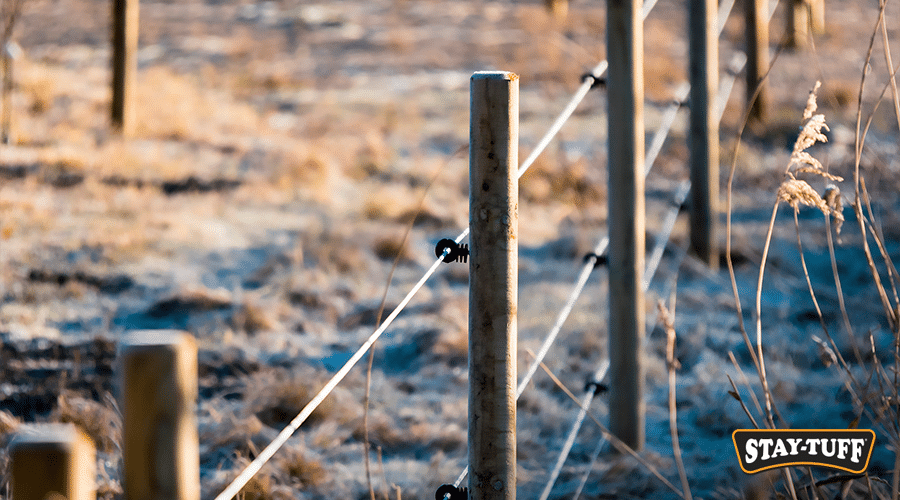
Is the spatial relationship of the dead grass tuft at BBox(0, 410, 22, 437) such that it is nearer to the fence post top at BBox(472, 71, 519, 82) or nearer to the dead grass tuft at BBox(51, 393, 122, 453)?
the dead grass tuft at BBox(51, 393, 122, 453)

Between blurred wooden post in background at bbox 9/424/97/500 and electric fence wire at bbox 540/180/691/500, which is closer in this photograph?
blurred wooden post in background at bbox 9/424/97/500

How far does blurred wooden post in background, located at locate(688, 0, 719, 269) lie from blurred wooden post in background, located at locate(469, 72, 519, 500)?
8.07 ft

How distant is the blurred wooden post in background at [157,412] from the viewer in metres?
0.84

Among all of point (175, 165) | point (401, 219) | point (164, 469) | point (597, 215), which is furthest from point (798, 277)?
point (175, 165)

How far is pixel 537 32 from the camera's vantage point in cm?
1327

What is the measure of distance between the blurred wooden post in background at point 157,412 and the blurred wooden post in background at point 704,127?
131 inches

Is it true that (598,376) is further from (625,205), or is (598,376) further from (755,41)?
(755,41)

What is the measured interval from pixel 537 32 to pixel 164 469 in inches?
514

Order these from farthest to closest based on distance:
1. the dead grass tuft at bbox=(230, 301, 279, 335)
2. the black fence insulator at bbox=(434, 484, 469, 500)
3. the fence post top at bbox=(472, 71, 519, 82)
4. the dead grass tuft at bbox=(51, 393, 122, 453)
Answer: the dead grass tuft at bbox=(230, 301, 279, 335) < the dead grass tuft at bbox=(51, 393, 122, 453) < the black fence insulator at bbox=(434, 484, 469, 500) < the fence post top at bbox=(472, 71, 519, 82)

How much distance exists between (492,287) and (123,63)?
756cm

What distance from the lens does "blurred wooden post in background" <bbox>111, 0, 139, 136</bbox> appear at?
7.98m

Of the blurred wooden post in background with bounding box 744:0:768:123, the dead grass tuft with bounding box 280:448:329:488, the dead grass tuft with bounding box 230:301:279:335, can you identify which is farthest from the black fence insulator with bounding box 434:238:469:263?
the blurred wooden post in background with bounding box 744:0:768:123

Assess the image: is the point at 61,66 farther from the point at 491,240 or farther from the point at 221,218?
the point at 491,240

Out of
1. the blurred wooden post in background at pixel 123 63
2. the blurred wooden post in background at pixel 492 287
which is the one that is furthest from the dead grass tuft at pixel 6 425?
the blurred wooden post in background at pixel 123 63
